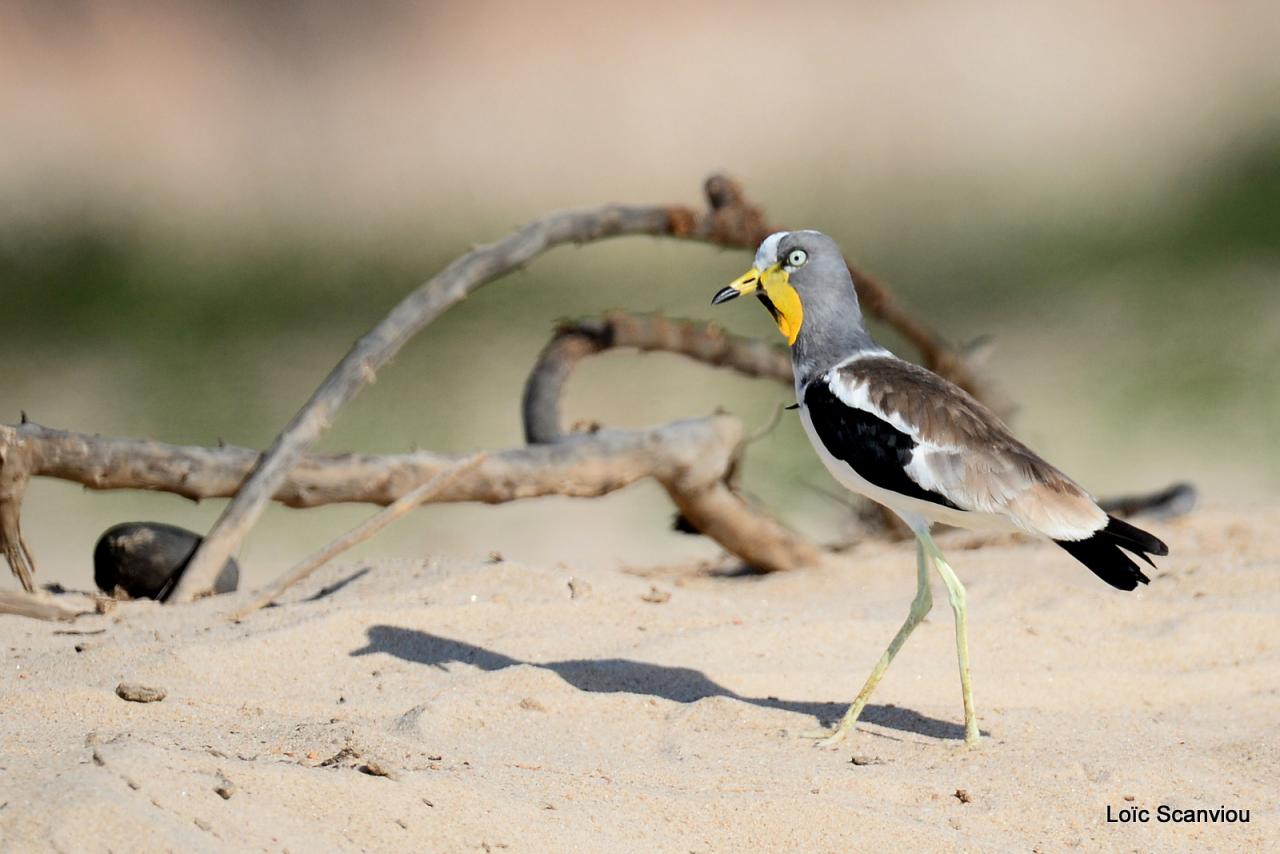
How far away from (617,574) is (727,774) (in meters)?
1.88

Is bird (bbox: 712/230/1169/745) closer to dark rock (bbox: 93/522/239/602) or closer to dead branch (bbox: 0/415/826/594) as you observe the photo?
dead branch (bbox: 0/415/826/594)

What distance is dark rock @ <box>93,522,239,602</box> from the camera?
17.1ft

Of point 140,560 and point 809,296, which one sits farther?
point 140,560

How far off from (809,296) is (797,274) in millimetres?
76

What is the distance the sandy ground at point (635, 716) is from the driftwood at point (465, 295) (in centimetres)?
29

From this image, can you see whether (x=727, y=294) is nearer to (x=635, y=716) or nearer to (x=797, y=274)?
(x=797, y=274)

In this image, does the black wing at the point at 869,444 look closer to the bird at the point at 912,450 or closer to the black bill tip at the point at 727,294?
the bird at the point at 912,450

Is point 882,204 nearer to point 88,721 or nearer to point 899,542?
point 899,542

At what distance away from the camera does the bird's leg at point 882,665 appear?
4031mm

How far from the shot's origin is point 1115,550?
3887 mm

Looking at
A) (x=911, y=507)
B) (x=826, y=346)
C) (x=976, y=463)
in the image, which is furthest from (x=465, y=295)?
(x=976, y=463)

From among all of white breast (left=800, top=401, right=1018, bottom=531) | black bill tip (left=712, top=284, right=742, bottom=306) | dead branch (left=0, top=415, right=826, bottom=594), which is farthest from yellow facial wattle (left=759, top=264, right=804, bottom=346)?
dead branch (left=0, top=415, right=826, bottom=594)

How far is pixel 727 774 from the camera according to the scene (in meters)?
3.69

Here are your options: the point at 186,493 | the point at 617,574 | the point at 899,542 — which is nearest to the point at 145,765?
the point at 186,493
